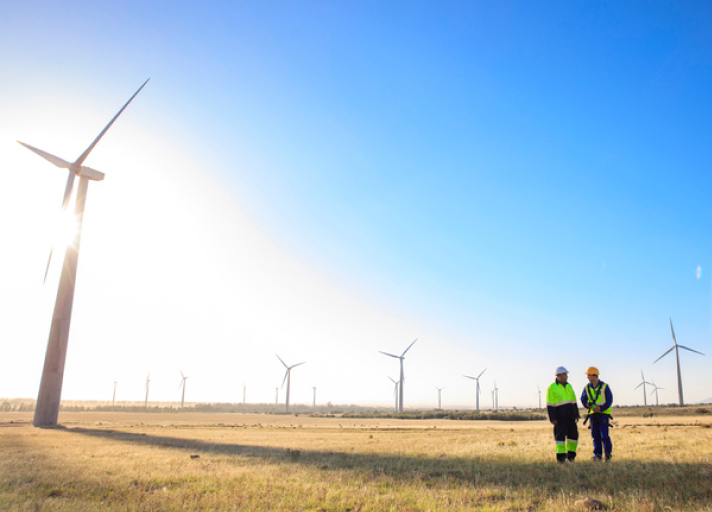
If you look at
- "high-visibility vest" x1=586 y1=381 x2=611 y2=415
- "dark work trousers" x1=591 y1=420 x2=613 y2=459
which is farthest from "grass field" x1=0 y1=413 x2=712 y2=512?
"high-visibility vest" x1=586 y1=381 x2=611 y2=415

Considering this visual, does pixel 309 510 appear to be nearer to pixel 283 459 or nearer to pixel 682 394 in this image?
pixel 283 459

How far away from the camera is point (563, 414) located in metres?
15.0

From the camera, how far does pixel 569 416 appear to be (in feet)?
49.1

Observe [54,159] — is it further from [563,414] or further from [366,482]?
[563,414]

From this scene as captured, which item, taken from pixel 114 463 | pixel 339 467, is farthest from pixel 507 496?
pixel 114 463

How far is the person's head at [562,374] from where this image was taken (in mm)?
15398

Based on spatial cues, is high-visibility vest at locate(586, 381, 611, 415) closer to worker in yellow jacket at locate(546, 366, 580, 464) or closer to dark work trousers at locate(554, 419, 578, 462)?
worker in yellow jacket at locate(546, 366, 580, 464)

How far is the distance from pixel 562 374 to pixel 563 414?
1.25 metres

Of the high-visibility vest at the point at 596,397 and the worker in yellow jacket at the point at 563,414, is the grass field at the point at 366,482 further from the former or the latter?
the high-visibility vest at the point at 596,397

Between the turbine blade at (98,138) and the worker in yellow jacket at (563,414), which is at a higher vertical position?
the turbine blade at (98,138)

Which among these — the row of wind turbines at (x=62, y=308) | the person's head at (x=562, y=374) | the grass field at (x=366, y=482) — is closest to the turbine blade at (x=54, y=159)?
the row of wind turbines at (x=62, y=308)

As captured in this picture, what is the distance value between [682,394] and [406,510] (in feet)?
440

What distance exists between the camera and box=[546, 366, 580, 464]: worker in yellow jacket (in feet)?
49.2

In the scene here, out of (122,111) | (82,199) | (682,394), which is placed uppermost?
(122,111)
